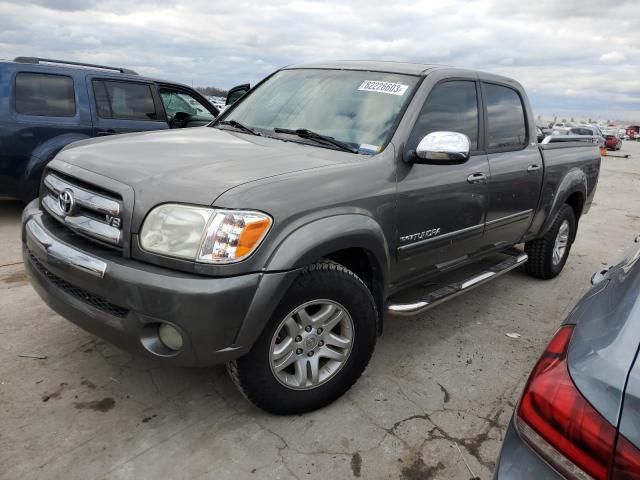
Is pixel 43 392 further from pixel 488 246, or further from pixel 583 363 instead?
pixel 488 246

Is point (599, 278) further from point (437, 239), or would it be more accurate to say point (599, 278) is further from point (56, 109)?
point (56, 109)

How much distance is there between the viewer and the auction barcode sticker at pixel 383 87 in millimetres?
3085

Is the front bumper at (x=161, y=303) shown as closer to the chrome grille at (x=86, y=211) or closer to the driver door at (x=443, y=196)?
the chrome grille at (x=86, y=211)

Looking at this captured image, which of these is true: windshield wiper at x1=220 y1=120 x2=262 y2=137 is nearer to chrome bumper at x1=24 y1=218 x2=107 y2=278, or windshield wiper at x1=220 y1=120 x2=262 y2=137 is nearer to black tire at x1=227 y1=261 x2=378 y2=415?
black tire at x1=227 y1=261 x2=378 y2=415

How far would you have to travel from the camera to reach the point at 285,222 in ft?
7.22

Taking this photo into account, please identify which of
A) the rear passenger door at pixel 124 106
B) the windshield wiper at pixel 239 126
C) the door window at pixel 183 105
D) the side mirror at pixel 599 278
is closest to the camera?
the side mirror at pixel 599 278

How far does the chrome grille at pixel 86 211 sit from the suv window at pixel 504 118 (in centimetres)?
262

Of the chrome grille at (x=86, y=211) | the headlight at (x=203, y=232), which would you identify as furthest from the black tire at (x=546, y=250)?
the chrome grille at (x=86, y=211)

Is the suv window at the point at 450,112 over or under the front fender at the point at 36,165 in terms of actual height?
over

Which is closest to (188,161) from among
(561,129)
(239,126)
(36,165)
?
(239,126)

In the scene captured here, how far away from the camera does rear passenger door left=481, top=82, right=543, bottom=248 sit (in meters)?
3.66

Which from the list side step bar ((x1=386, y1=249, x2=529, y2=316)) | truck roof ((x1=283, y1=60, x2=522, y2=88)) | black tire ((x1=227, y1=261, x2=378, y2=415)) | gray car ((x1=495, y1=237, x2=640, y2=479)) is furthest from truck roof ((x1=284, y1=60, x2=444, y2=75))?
gray car ((x1=495, y1=237, x2=640, y2=479))

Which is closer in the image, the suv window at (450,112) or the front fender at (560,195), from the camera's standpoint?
the suv window at (450,112)

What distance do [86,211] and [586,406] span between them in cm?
216
